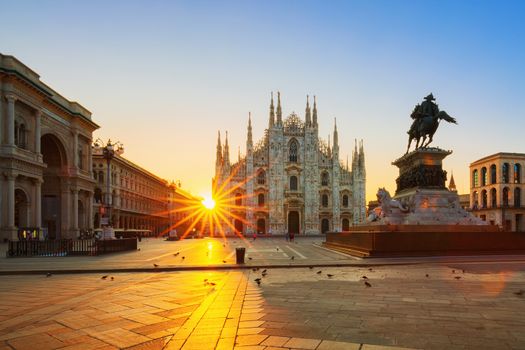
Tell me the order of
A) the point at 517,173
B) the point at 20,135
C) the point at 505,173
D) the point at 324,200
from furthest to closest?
1. the point at 324,200
2. the point at 517,173
3. the point at 505,173
4. the point at 20,135

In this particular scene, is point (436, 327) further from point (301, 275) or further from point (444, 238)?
point (444, 238)

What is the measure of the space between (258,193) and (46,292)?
59.1 meters

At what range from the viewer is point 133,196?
2795 inches

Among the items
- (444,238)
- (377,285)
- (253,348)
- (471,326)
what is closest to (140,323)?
(253,348)

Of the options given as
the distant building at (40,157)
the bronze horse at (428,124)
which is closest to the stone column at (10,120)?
the distant building at (40,157)

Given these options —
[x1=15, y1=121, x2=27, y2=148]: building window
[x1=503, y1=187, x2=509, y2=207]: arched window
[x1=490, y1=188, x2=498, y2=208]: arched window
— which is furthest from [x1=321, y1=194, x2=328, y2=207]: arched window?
[x1=15, y1=121, x2=27, y2=148]: building window

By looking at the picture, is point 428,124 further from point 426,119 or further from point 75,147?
point 75,147

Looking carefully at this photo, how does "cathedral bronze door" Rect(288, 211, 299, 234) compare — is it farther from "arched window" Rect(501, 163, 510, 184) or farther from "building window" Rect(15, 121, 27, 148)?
"building window" Rect(15, 121, 27, 148)

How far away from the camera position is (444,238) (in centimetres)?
1750

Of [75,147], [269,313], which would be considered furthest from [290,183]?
[269,313]

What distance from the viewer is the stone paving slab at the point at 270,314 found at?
5.04 metres

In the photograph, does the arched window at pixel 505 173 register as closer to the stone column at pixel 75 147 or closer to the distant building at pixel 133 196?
the distant building at pixel 133 196

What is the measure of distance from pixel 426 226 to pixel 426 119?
18.3 feet

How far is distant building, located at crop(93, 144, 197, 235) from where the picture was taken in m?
61.4
